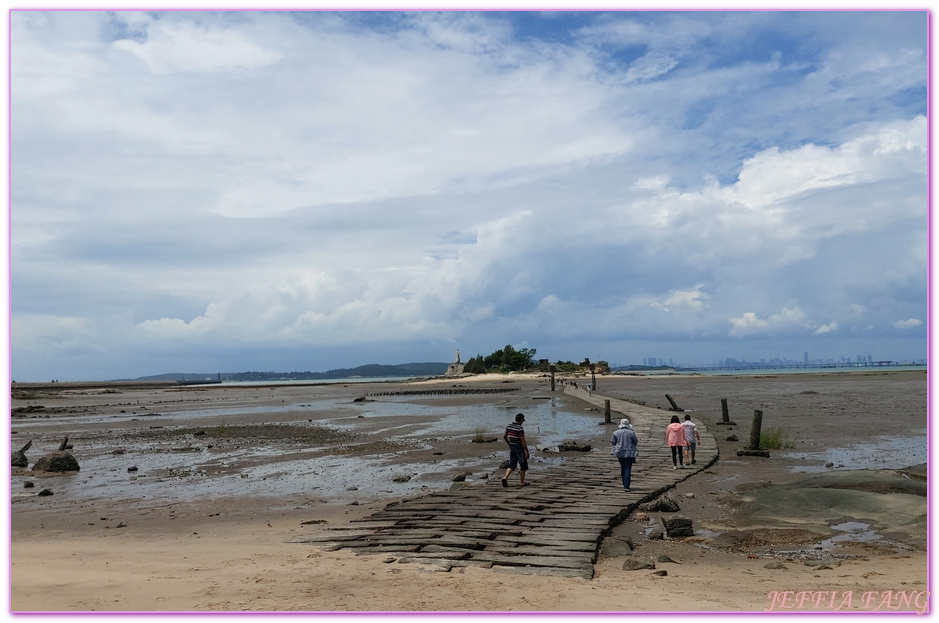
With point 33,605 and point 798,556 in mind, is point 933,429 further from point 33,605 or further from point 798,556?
point 33,605

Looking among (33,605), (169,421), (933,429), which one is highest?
(933,429)

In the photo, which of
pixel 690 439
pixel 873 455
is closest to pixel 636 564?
pixel 690 439

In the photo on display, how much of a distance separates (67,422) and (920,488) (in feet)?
134

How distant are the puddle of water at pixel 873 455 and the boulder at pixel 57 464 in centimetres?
1944

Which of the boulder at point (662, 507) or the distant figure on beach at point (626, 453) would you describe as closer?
the boulder at point (662, 507)

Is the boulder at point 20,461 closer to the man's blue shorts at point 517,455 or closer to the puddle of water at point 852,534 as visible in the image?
the man's blue shorts at point 517,455

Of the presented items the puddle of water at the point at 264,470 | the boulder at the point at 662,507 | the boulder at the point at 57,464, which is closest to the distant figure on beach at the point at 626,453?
the boulder at the point at 662,507

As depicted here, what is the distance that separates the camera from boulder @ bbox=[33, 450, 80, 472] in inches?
771

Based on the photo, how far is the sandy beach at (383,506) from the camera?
24.4 ft

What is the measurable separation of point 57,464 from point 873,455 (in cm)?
2281

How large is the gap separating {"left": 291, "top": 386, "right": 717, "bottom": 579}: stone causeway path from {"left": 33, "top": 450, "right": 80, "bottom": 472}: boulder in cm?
1215

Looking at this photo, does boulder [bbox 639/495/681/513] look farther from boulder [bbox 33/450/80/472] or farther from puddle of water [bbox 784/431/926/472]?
boulder [bbox 33/450/80/472]

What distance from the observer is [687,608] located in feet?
22.8

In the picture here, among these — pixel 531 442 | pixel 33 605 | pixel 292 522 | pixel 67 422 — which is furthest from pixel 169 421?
pixel 33 605
